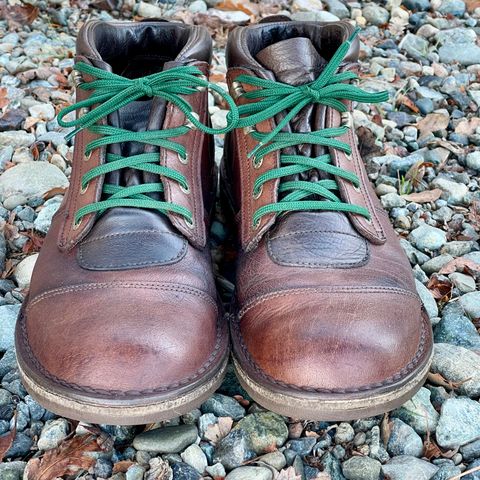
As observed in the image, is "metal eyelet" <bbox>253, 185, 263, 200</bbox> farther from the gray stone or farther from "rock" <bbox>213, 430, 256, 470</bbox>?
the gray stone

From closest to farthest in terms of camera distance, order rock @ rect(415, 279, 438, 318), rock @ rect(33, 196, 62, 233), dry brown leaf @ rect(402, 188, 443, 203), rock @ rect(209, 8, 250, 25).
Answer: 1. rock @ rect(415, 279, 438, 318)
2. rock @ rect(33, 196, 62, 233)
3. dry brown leaf @ rect(402, 188, 443, 203)
4. rock @ rect(209, 8, 250, 25)

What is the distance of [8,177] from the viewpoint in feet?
9.32

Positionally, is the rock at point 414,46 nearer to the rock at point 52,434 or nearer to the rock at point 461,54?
the rock at point 461,54

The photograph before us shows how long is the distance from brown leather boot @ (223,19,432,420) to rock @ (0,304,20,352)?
721 mm

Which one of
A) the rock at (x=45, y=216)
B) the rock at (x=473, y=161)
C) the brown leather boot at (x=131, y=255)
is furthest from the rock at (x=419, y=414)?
the rock at (x=473, y=161)

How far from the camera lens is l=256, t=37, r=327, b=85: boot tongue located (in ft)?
6.68

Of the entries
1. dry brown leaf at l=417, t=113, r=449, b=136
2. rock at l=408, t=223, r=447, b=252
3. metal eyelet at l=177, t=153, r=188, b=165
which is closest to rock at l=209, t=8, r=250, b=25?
dry brown leaf at l=417, t=113, r=449, b=136

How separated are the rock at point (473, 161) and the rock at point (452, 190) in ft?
0.77

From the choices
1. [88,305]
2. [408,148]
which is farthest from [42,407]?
[408,148]

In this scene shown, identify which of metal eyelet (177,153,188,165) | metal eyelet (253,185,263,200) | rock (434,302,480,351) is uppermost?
metal eyelet (177,153,188,165)

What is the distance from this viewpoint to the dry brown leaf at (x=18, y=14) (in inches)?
170

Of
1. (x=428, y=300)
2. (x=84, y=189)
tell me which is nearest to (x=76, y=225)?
(x=84, y=189)

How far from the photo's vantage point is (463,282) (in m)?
2.41

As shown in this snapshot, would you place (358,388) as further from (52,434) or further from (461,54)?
(461,54)
